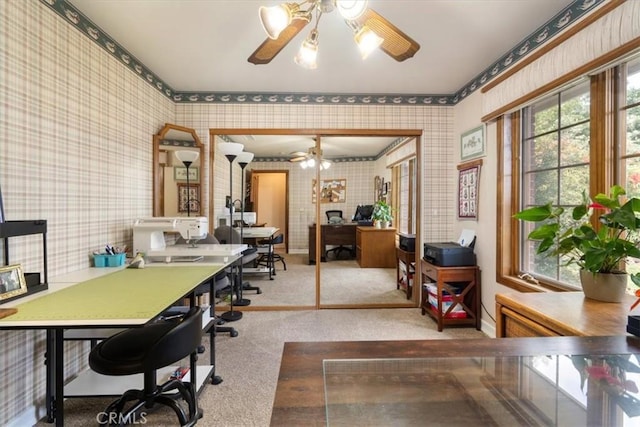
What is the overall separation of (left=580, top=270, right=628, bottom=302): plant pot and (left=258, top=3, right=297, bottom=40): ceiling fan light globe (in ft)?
6.11

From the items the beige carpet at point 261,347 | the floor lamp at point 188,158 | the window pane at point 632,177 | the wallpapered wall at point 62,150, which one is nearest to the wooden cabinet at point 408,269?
the beige carpet at point 261,347

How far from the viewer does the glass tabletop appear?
678 mm

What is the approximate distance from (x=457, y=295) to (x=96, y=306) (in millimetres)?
2883

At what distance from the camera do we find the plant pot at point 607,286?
1.33m

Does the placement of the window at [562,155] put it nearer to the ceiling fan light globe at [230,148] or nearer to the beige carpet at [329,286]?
the beige carpet at [329,286]

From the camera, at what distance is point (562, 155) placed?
2100 millimetres

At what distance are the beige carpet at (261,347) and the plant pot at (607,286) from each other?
5.10ft

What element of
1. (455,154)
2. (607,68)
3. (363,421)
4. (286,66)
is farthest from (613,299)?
(286,66)

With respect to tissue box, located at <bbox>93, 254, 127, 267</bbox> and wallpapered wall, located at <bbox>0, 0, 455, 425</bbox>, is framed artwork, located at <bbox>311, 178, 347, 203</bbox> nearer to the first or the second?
wallpapered wall, located at <bbox>0, 0, 455, 425</bbox>

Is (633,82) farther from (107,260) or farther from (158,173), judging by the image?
(158,173)

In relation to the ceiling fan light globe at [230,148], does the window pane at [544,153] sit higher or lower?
lower

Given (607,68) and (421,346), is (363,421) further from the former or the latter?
(607,68)

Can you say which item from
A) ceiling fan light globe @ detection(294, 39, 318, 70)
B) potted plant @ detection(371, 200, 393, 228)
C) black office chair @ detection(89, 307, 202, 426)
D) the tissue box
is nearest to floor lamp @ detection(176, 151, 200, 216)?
the tissue box

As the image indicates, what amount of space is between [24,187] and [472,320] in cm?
366
